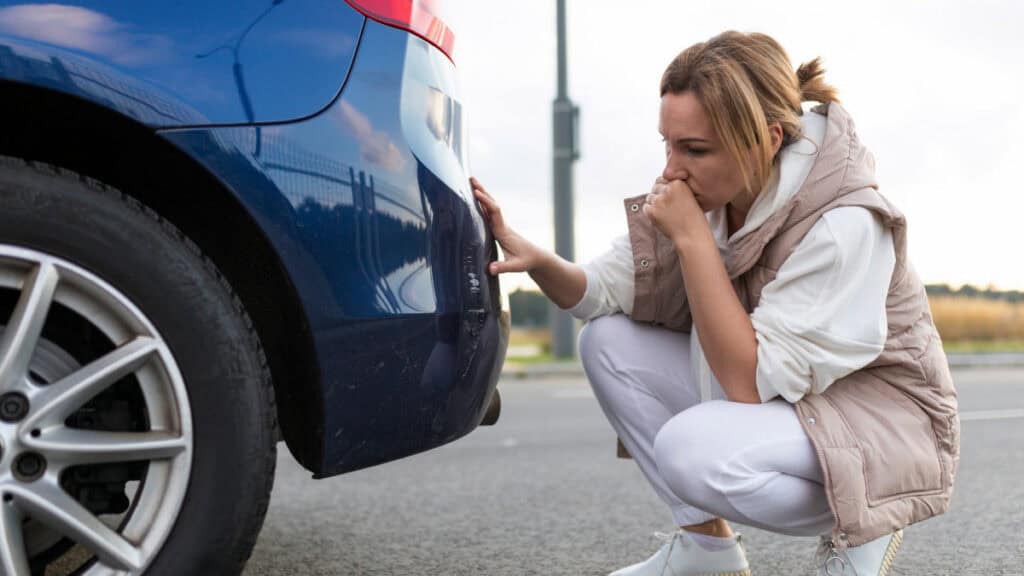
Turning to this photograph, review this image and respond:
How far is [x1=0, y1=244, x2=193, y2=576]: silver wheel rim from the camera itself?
58.7 inches

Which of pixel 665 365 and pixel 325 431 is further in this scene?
pixel 665 365

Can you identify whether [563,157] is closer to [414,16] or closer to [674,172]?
[674,172]

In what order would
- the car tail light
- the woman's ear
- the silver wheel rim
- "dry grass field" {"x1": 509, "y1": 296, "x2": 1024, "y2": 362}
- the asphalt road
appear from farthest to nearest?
"dry grass field" {"x1": 509, "y1": 296, "x2": 1024, "y2": 362} → the asphalt road → the woman's ear → the car tail light → the silver wheel rim

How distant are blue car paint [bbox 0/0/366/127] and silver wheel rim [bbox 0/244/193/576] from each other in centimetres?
26

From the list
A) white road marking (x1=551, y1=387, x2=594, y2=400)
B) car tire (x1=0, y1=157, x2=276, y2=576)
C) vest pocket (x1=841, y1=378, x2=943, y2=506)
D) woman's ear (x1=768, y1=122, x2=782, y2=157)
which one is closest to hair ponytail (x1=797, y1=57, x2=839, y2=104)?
woman's ear (x1=768, y1=122, x2=782, y2=157)

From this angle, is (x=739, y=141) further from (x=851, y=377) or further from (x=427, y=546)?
(x=427, y=546)

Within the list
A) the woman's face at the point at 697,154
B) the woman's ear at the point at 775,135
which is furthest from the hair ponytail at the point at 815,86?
the woman's face at the point at 697,154

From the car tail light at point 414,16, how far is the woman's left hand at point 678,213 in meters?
0.48

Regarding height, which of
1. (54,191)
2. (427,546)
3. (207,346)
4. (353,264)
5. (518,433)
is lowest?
(518,433)

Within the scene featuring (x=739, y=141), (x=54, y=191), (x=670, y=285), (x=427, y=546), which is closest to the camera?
(x=54, y=191)

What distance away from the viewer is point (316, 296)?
1613mm

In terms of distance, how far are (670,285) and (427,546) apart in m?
0.94

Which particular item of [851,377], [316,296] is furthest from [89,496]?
[851,377]

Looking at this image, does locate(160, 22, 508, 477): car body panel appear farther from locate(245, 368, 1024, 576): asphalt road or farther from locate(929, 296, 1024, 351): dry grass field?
locate(929, 296, 1024, 351): dry grass field
